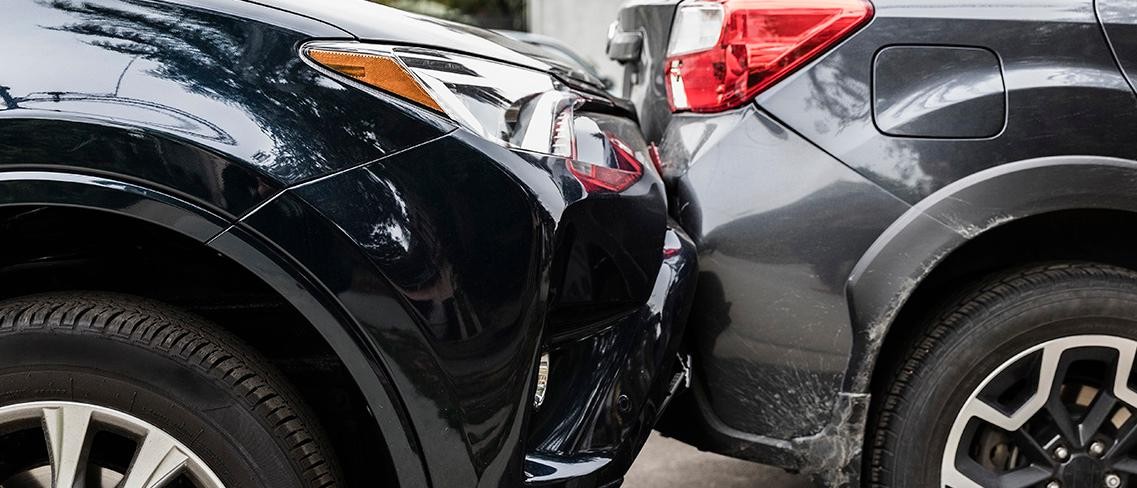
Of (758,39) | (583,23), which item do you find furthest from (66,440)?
(583,23)

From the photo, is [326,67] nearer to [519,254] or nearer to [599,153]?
[519,254]

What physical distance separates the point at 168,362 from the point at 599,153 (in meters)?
0.84

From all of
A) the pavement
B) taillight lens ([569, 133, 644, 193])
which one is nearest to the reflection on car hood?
taillight lens ([569, 133, 644, 193])

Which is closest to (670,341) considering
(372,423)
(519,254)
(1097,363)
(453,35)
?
(519,254)

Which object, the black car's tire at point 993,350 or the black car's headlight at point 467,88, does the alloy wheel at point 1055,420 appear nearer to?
the black car's tire at point 993,350

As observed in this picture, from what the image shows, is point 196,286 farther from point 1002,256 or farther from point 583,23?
point 583,23

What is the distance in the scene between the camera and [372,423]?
175cm

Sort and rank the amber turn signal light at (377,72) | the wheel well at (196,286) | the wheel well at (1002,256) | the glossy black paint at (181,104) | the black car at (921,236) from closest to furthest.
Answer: the glossy black paint at (181,104) < the amber turn signal light at (377,72) < the wheel well at (196,286) < the black car at (921,236) < the wheel well at (1002,256)

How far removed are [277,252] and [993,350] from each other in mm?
1331

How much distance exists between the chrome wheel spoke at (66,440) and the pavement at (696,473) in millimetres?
1597

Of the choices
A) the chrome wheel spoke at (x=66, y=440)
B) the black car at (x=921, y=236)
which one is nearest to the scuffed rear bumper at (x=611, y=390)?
the black car at (x=921, y=236)

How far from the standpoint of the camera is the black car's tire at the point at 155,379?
1517mm

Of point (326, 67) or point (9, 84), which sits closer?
point (9, 84)

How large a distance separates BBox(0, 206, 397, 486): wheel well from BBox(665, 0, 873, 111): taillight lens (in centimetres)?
93
